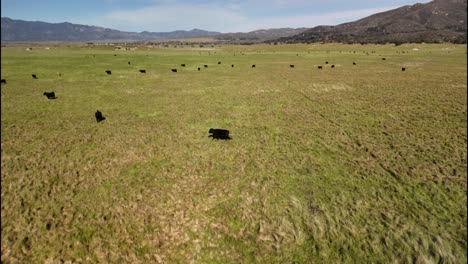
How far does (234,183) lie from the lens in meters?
16.0

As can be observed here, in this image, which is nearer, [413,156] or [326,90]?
[413,156]

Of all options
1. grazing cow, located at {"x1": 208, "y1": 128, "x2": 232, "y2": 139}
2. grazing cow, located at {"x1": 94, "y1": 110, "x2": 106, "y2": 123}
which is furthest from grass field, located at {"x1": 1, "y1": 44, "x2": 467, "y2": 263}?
grazing cow, located at {"x1": 208, "y1": 128, "x2": 232, "y2": 139}

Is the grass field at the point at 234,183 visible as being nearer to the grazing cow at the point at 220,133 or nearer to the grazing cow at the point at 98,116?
the grazing cow at the point at 98,116

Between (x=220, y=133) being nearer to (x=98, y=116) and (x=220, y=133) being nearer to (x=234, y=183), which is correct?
(x=234, y=183)

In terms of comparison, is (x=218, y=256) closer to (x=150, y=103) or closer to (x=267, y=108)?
(x=267, y=108)

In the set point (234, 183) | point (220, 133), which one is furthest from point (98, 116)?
point (234, 183)

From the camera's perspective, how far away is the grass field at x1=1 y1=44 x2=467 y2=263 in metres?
12.0

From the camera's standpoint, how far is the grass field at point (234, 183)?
12.0 meters

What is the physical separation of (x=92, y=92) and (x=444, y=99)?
41863 millimetres

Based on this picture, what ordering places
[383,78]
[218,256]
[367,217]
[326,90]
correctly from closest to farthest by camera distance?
[218,256], [367,217], [326,90], [383,78]

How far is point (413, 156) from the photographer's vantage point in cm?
1916

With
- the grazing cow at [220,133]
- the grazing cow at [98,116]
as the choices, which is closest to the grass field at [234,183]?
the grazing cow at [98,116]

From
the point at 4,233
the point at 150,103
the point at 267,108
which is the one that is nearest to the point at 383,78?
the point at 267,108

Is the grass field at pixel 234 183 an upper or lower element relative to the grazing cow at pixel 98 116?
lower
